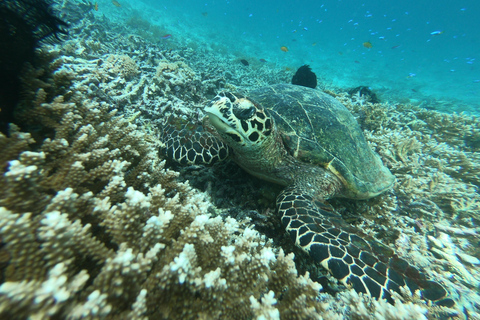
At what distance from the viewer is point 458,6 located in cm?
5588

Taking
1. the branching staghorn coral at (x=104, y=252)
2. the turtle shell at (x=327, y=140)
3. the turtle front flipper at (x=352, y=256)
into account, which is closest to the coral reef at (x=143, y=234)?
the branching staghorn coral at (x=104, y=252)

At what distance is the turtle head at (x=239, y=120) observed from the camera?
197 centimetres

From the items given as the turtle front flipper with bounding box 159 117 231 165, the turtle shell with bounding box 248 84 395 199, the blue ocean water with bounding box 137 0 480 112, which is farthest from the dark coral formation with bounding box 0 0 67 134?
the blue ocean water with bounding box 137 0 480 112

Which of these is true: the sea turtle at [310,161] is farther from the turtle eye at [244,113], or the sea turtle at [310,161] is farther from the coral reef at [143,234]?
the coral reef at [143,234]

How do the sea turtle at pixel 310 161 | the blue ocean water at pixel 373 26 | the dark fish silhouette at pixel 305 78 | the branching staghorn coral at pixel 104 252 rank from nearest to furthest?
the branching staghorn coral at pixel 104 252 → the sea turtle at pixel 310 161 → the dark fish silhouette at pixel 305 78 → the blue ocean water at pixel 373 26

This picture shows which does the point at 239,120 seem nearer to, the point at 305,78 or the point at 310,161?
the point at 310,161

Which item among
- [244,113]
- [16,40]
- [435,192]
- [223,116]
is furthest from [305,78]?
[16,40]

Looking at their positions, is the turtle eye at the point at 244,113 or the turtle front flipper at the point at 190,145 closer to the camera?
the turtle eye at the point at 244,113

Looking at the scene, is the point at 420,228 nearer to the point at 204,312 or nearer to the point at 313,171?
the point at 313,171

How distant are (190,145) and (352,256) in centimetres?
191

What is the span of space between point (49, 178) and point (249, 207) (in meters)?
1.71

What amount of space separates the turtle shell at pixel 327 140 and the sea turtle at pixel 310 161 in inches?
0.5

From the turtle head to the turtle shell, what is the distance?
494mm

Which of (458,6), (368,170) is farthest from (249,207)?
(458,6)
